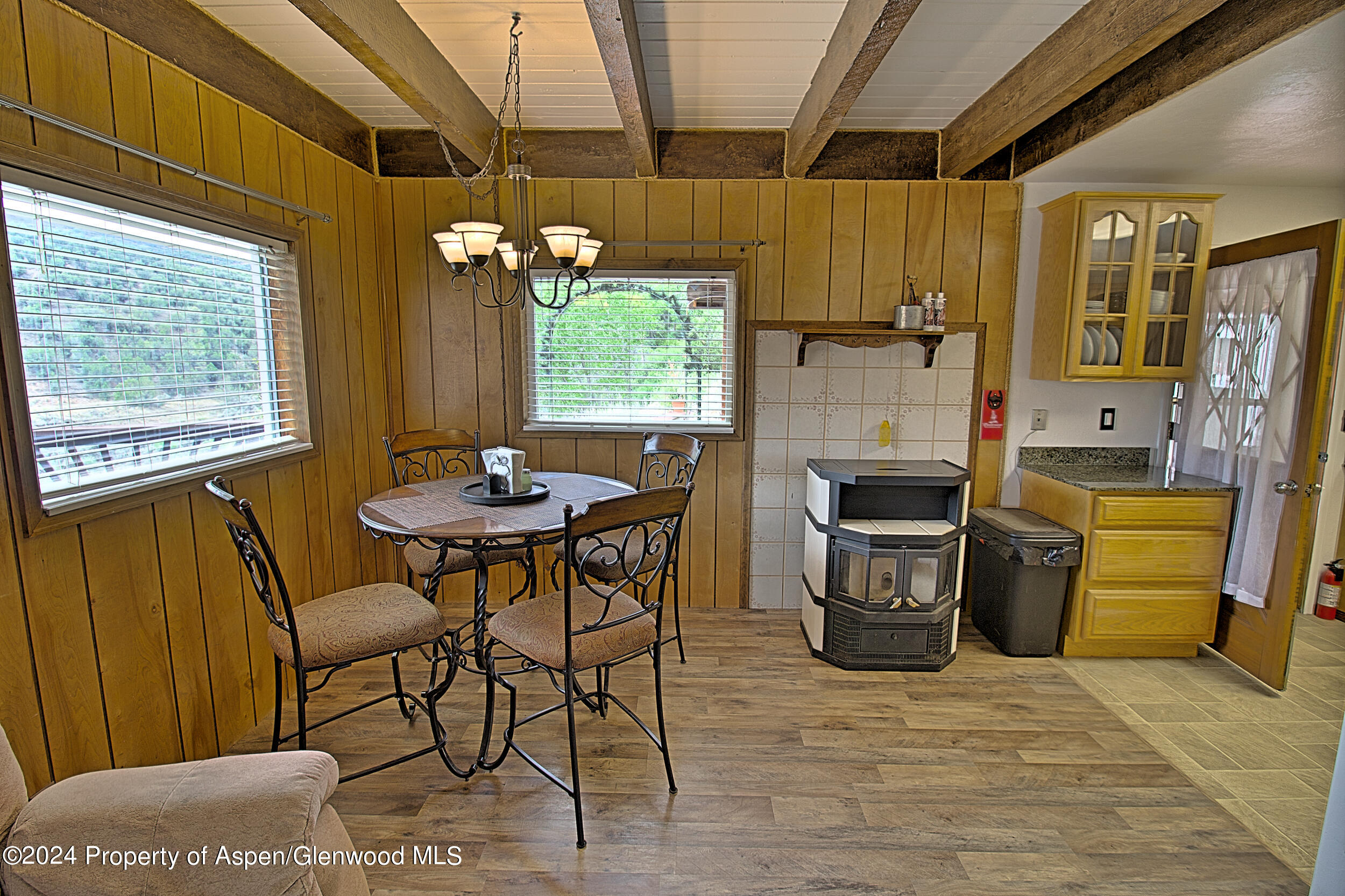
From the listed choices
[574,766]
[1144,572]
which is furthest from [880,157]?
[574,766]

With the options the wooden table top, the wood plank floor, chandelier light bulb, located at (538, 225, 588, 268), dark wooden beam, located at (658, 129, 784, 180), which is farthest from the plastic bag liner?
chandelier light bulb, located at (538, 225, 588, 268)

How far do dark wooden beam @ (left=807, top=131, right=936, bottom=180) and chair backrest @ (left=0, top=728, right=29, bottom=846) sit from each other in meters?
3.31

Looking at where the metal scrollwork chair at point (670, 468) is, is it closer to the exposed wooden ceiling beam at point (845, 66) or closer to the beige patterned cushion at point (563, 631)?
the beige patterned cushion at point (563, 631)

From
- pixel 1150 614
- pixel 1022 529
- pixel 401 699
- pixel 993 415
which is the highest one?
pixel 993 415

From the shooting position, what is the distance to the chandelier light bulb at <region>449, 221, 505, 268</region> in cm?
196

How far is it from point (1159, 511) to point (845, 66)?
2.28m

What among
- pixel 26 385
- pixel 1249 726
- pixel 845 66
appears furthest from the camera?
pixel 1249 726

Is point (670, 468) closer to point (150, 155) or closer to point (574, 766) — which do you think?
point (574, 766)

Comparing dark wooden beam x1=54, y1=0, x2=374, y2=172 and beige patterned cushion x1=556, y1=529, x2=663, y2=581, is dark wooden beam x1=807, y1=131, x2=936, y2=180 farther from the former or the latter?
dark wooden beam x1=54, y1=0, x2=374, y2=172

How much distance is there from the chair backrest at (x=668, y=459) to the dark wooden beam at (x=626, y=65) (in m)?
1.26

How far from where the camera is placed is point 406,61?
2.04 meters

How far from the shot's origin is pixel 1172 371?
2.89 meters

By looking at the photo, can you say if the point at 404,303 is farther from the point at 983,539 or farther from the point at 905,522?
the point at 983,539

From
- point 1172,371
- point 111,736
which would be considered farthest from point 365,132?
point 1172,371
